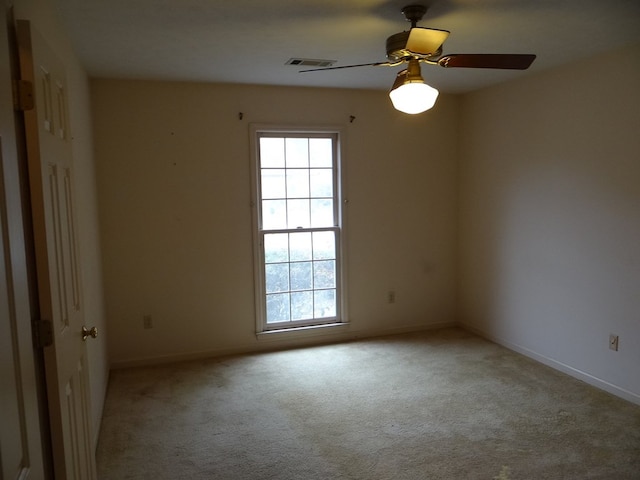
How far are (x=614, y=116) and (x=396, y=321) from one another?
2629 millimetres

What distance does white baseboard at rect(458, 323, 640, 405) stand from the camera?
329cm

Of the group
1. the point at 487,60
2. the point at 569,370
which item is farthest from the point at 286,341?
the point at 487,60

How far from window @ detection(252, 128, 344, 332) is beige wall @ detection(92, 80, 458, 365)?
0.12 metres

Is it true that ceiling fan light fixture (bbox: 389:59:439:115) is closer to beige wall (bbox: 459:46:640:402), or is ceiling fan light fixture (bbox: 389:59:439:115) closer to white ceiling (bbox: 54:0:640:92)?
white ceiling (bbox: 54:0:640:92)

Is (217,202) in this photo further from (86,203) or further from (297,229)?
(86,203)

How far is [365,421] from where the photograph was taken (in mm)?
3051

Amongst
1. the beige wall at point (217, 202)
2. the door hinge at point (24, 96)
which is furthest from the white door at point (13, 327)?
the beige wall at point (217, 202)

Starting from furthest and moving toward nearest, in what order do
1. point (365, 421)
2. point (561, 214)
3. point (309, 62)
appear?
point (561, 214) → point (309, 62) → point (365, 421)

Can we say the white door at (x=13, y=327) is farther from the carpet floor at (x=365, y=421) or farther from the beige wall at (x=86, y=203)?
the carpet floor at (x=365, y=421)

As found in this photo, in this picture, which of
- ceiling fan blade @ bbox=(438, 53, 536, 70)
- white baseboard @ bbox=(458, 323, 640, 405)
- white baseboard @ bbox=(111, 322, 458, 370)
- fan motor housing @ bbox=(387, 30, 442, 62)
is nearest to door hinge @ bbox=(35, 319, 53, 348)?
fan motor housing @ bbox=(387, 30, 442, 62)

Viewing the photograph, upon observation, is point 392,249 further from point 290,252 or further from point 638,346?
point 638,346

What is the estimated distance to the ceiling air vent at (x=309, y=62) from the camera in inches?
132

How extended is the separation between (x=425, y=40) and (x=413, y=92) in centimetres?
23

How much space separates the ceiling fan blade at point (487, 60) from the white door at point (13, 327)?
6.18 feet
